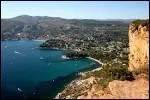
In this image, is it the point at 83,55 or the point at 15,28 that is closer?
the point at 83,55

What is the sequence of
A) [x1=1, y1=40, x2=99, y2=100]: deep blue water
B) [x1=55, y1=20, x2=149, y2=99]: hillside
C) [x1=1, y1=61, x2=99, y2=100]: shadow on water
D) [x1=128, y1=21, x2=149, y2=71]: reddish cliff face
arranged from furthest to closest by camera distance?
[x1=1, y1=40, x2=99, y2=100]: deep blue water
[x1=1, y1=61, x2=99, y2=100]: shadow on water
[x1=128, y1=21, x2=149, y2=71]: reddish cliff face
[x1=55, y1=20, x2=149, y2=99]: hillside

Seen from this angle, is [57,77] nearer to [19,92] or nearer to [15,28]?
[19,92]

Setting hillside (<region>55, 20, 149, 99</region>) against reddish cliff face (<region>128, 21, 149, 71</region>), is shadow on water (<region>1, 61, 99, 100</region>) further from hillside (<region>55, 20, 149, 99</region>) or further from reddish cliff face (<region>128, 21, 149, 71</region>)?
hillside (<region>55, 20, 149, 99</region>)

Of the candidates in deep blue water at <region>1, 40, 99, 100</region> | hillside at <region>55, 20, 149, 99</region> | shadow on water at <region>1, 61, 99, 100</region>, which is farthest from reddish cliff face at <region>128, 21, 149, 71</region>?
deep blue water at <region>1, 40, 99, 100</region>

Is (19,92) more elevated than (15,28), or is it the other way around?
(15,28)

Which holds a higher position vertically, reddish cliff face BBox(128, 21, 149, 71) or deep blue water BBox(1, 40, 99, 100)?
reddish cliff face BBox(128, 21, 149, 71)

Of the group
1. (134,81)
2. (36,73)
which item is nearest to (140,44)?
(134,81)

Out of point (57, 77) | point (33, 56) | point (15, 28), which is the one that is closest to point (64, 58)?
point (33, 56)
